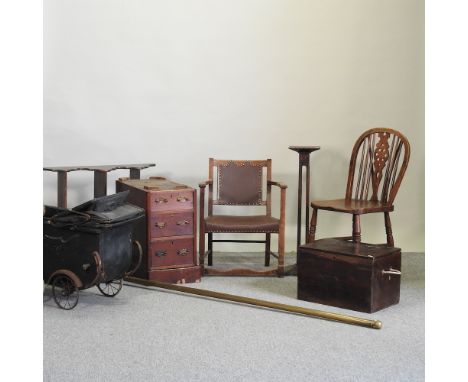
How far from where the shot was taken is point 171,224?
187 inches

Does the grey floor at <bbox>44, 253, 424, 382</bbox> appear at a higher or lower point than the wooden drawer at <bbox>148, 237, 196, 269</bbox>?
lower

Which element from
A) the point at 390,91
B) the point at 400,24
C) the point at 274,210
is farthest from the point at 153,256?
the point at 400,24

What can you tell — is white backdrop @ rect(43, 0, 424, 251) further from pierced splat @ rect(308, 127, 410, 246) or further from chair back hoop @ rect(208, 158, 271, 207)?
pierced splat @ rect(308, 127, 410, 246)

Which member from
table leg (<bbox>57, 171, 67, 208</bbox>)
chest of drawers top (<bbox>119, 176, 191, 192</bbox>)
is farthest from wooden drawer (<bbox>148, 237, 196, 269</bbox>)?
table leg (<bbox>57, 171, 67, 208</bbox>)

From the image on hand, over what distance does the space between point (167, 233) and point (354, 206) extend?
4.33 feet

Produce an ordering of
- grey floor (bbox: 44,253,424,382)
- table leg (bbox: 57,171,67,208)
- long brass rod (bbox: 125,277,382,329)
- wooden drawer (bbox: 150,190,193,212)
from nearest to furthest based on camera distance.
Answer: grey floor (bbox: 44,253,424,382) < long brass rod (bbox: 125,277,382,329) < wooden drawer (bbox: 150,190,193,212) < table leg (bbox: 57,171,67,208)

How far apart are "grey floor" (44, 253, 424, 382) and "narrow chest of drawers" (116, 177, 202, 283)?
→ 0.82 ft

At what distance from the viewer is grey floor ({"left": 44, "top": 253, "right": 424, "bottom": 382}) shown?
9.92 ft

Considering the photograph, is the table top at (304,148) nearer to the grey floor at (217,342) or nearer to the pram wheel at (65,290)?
the grey floor at (217,342)

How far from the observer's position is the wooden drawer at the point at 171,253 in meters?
4.69

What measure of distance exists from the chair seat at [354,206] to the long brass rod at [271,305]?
2.75 feet

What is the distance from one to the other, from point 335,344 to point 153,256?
1.69 m

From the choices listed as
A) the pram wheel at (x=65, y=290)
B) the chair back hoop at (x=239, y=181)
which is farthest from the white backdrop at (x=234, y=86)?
the pram wheel at (x=65, y=290)

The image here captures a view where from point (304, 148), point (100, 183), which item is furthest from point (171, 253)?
point (304, 148)
